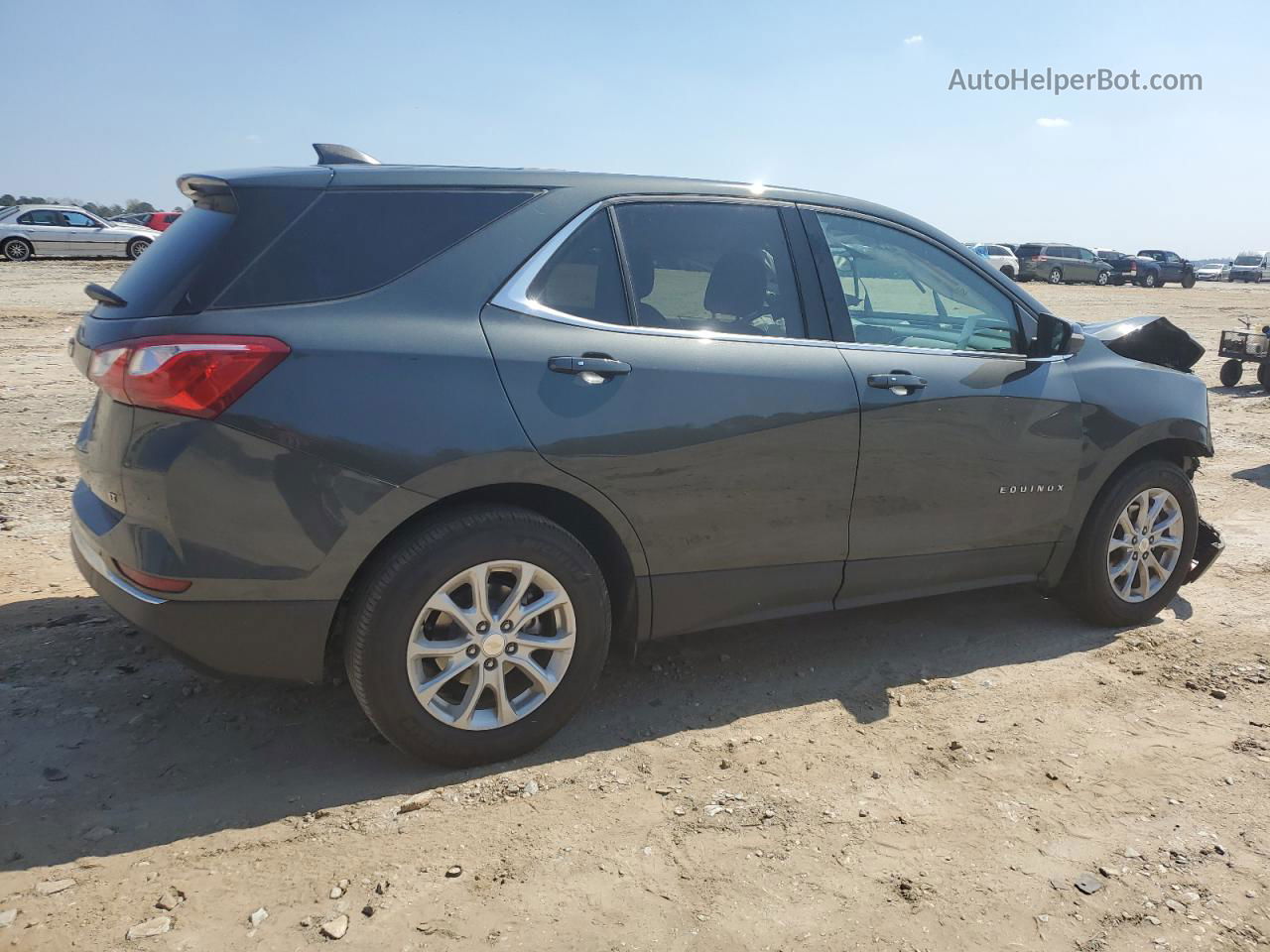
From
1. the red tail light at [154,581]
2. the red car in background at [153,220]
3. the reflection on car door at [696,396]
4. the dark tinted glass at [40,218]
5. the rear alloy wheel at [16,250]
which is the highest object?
the red car in background at [153,220]

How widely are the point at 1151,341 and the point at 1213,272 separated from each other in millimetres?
69042

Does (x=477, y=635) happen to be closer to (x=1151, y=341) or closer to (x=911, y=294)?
(x=911, y=294)

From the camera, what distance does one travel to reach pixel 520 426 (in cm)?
313

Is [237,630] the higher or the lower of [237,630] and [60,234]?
the lower

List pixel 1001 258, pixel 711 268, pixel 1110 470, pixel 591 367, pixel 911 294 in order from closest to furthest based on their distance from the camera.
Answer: pixel 591 367
pixel 711 268
pixel 911 294
pixel 1110 470
pixel 1001 258

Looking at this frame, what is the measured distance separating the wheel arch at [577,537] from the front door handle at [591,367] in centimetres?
37

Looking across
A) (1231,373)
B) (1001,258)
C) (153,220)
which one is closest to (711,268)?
(1231,373)

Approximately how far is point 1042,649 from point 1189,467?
130 centimetres

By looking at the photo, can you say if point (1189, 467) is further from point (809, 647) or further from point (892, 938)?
point (892, 938)

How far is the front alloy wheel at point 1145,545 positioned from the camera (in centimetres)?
462

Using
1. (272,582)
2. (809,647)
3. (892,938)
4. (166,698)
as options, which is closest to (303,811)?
(272,582)

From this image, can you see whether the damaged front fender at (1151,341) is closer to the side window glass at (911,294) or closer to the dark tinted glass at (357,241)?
the side window glass at (911,294)

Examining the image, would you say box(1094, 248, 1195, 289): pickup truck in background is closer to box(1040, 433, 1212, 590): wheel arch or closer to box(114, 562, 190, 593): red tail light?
box(1040, 433, 1212, 590): wheel arch

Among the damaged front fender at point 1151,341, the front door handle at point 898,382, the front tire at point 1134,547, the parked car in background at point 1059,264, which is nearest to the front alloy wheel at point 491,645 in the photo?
the front door handle at point 898,382
